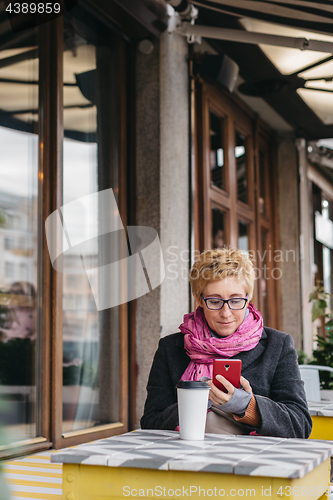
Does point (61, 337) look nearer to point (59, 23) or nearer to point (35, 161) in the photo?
point (35, 161)

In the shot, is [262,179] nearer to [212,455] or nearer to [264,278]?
[264,278]

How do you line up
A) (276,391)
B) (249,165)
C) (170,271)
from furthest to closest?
(249,165)
(170,271)
(276,391)

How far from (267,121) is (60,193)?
14.8 ft

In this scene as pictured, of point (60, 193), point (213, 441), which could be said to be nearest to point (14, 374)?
point (60, 193)

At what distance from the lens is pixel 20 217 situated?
3.24 meters

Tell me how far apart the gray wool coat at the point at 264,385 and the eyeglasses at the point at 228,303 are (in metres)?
0.15

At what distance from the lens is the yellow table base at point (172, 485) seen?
1.13 metres

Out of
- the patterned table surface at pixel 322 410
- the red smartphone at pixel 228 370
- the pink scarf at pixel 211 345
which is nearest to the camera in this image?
the red smartphone at pixel 228 370

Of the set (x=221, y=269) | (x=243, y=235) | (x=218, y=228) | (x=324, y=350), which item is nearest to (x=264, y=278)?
(x=243, y=235)

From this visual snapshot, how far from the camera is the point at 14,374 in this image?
3.26 metres

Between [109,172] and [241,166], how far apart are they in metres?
2.84

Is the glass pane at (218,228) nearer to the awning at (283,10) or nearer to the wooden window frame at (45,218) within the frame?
the awning at (283,10)

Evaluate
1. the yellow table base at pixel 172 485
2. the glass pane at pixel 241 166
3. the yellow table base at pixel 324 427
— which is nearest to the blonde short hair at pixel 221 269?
the yellow table base at pixel 324 427

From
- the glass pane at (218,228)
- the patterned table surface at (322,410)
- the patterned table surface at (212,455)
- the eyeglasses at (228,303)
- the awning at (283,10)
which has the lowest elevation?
the patterned table surface at (322,410)
